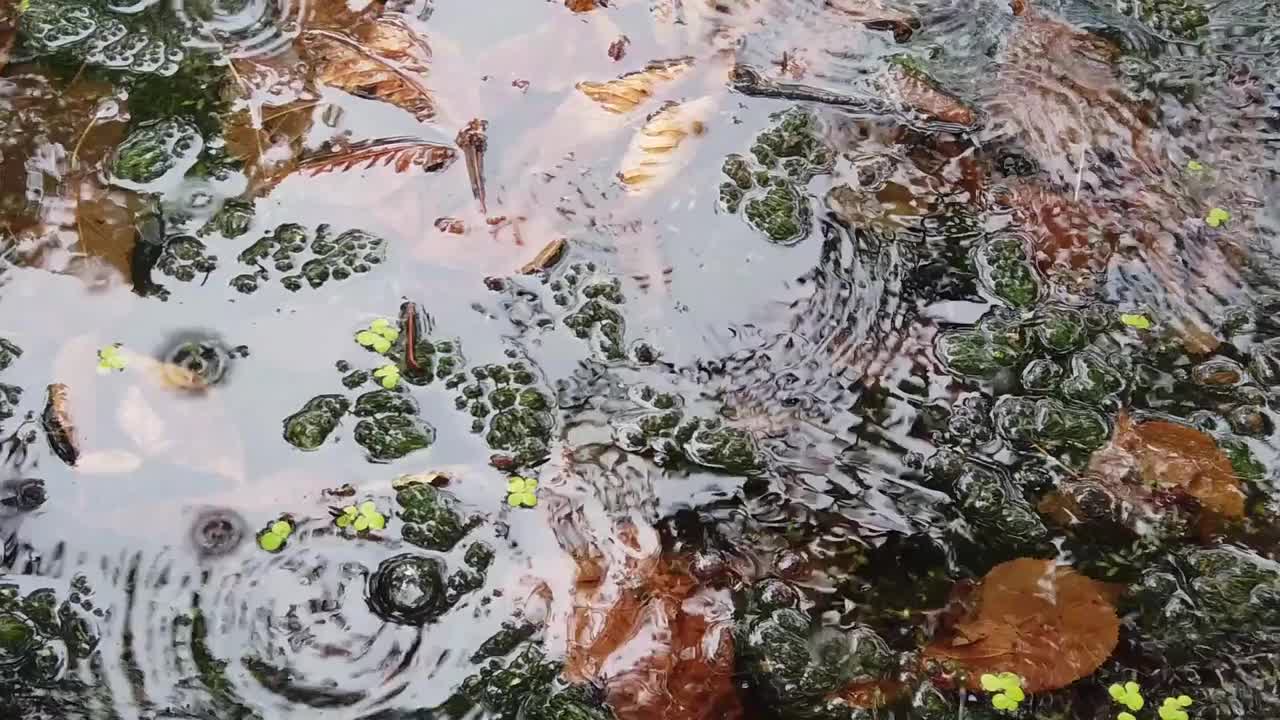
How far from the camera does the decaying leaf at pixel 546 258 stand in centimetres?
250

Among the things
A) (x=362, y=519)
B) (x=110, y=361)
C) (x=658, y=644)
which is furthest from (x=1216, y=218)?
(x=110, y=361)

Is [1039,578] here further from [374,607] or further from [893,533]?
[374,607]

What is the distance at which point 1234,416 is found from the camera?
2.30 m

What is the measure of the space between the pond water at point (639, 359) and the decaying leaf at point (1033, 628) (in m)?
0.01

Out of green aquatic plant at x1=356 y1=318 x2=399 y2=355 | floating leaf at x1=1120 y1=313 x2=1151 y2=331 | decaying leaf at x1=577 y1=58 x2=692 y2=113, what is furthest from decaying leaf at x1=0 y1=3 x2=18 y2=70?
floating leaf at x1=1120 y1=313 x2=1151 y2=331

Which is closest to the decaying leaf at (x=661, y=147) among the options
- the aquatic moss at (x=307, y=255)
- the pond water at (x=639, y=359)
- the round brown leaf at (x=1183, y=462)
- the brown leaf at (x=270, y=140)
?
the pond water at (x=639, y=359)

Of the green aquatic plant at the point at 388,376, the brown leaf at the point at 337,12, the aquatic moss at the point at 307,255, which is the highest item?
the brown leaf at the point at 337,12

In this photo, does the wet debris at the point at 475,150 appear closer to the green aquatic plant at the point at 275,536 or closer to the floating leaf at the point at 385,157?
the floating leaf at the point at 385,157

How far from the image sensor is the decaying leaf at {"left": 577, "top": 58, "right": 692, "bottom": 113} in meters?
2.79

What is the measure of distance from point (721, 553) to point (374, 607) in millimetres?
807

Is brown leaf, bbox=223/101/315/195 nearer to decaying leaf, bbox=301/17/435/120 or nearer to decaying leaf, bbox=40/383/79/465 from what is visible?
decaying leaf, bbox=301/17/435/120

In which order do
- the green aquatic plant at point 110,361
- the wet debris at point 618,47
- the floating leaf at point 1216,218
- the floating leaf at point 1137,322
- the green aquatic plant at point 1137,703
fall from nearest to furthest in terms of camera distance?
1. the green aquatic plant at point 1137,703
2. the green aquatic plant at point 110,361
3. the floating leaf at point 1137,322
4. the floating leaf at point 1216,218
5. the wet debris at point 618,47

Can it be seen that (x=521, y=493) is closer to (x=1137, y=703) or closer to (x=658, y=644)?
(x=658, y=644)

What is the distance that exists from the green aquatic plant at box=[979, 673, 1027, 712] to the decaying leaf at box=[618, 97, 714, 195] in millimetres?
1563
